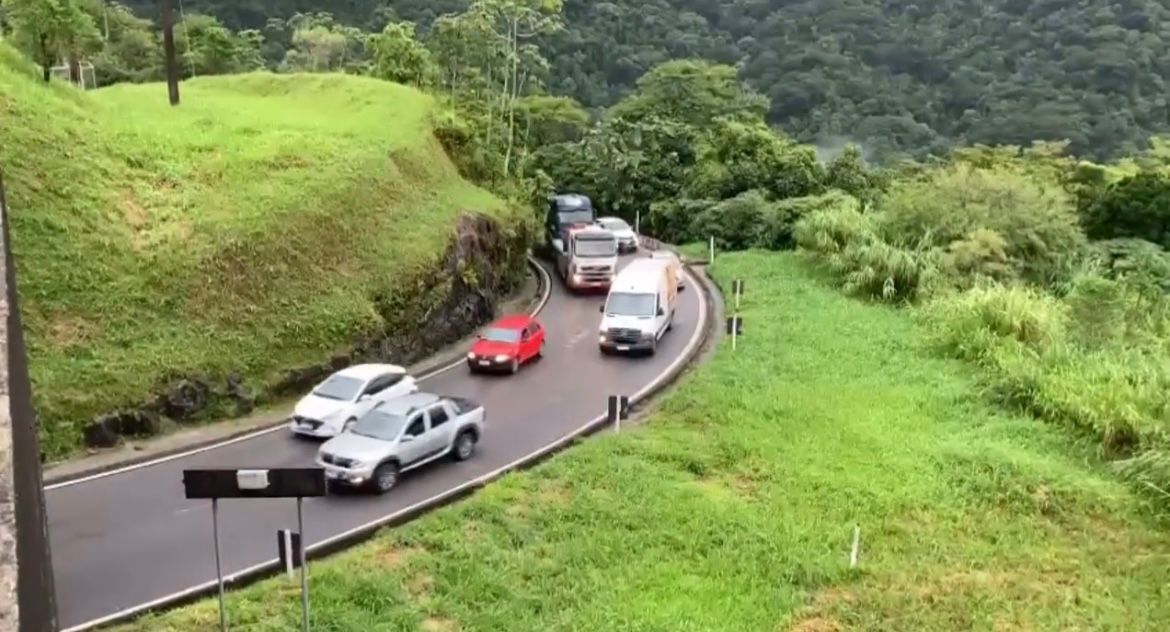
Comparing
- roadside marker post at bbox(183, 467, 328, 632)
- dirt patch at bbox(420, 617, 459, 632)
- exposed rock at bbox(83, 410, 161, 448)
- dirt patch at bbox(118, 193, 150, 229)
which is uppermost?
dirt patch at bbox(118, 193, 150, 229)

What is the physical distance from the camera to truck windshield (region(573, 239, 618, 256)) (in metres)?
30.8

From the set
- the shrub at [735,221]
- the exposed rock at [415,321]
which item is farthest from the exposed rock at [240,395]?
the shrub at [735,221]

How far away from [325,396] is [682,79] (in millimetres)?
37575

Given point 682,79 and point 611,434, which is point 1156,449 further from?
point 682,79

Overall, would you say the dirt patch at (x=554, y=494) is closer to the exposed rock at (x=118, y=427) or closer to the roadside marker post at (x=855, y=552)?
the roadside marker post at (x=855, y=552)

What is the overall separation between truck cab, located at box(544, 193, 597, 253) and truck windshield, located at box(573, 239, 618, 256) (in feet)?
18.4

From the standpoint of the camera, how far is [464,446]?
697 inches

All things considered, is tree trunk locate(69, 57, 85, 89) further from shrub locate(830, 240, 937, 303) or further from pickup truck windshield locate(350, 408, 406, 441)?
shrub locate(830, 240, 937, 303)

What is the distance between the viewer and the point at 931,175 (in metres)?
35.2

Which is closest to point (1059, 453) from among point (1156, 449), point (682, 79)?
point (1156, 449)

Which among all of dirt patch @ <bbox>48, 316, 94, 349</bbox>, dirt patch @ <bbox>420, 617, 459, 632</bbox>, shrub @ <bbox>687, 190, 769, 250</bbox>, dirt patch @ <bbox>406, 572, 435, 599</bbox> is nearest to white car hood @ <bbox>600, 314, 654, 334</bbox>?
dirt patch @ <bbox>48, 316, 94, 349</bbox>

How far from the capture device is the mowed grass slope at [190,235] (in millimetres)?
18719

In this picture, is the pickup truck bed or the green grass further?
the pickup truck bed

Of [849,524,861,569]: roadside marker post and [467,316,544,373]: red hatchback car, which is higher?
[467,316,544,373]: red hatchback car
